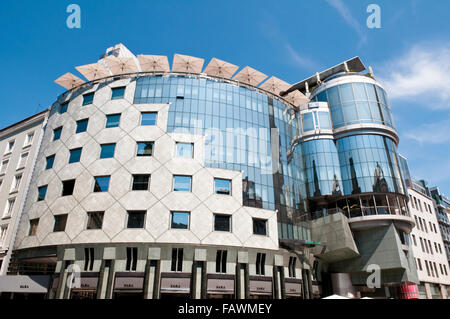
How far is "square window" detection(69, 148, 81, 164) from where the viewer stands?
99.9 ft

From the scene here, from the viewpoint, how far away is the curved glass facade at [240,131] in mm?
30500

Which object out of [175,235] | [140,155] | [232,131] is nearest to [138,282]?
[175,235]

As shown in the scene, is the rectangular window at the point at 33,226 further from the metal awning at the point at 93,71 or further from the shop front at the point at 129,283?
the metal awning at the point at 93,71

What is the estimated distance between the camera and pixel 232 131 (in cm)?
3180

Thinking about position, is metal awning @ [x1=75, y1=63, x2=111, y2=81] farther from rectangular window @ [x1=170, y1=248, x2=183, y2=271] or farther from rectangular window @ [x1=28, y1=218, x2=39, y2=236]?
rectangular window @ [x1=170, y1=248, x2=183, y2=271]

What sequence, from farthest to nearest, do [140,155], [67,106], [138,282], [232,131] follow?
[67,106], [232,131], [140,155], [138,282]

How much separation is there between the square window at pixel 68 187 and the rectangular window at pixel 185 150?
11077 millimetres

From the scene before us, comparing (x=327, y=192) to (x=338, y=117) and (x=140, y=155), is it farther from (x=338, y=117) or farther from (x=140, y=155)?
(x=140, y=155)

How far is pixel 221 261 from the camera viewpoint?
87.5 feet

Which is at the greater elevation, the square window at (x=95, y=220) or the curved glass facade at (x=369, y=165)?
the curved glass facade at (x=369, y=165)

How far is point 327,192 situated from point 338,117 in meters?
10.6

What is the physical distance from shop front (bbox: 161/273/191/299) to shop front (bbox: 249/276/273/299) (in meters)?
5.69

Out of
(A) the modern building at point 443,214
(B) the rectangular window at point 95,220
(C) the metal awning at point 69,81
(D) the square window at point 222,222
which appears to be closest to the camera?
(B) the rectangular window at point 95,220

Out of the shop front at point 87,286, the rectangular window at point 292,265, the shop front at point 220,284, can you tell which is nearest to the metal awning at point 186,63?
the shop front at point 220,284
